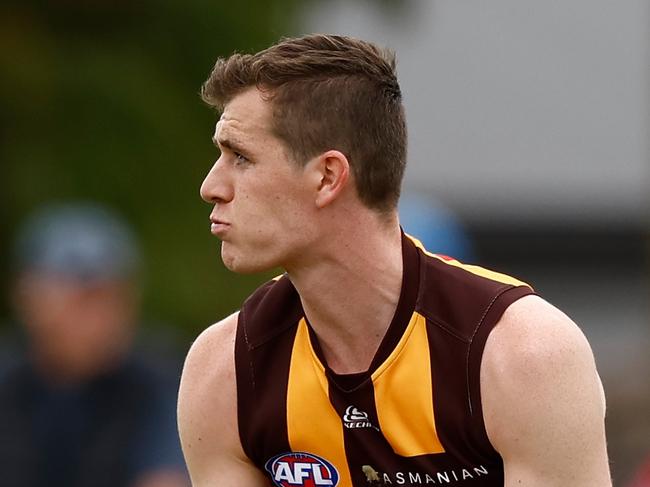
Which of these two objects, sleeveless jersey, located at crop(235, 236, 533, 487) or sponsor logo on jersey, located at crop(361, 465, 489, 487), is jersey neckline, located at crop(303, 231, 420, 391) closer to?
sleeveless jersey, located at crop(235, 236, 533, 487)

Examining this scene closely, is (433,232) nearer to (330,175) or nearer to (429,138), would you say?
(330,175)

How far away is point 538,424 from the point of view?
181 inches

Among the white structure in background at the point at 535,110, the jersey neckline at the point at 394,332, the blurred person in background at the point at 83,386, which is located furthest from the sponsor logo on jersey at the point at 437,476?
the white structure in background at the point at 535,110

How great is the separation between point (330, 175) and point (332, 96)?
222 mm

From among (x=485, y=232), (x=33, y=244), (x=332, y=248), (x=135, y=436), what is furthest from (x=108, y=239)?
(x=485, y=232)

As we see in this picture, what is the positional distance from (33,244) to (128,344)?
0.84m

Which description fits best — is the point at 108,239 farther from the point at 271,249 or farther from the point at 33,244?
the point at 271,249

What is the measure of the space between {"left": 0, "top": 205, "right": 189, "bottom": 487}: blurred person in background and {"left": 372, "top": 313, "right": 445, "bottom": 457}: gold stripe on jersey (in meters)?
3.17

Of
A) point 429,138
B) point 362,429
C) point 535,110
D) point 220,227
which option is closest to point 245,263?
point 220,227

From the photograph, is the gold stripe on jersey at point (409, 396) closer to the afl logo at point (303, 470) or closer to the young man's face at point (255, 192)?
the afl logo at point (303, 470)

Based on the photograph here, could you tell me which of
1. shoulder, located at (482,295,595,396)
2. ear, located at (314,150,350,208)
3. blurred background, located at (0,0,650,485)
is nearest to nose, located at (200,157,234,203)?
ear, located at (314,150,350,208)

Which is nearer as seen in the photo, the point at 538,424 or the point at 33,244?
the point at 538,424

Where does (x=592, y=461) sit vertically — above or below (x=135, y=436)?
above

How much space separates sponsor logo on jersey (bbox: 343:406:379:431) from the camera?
4.80 m
